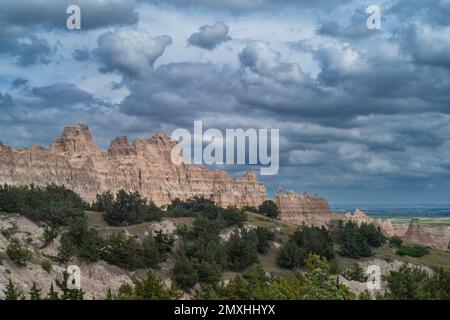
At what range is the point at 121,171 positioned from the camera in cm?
11088

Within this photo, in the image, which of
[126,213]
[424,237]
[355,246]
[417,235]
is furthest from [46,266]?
[424,237]

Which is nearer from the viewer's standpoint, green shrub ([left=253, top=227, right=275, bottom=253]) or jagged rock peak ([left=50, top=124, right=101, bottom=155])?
green shrub ([left=253, top=227, right=275, bottom=253])

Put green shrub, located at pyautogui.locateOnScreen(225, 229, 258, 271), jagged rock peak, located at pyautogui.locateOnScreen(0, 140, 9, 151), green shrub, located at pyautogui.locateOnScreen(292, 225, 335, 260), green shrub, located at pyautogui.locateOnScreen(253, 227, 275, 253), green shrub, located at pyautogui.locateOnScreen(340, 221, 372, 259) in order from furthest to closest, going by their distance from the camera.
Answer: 1. jagged rock peak, located at pyautogui.locateOnScreen(0, 140, 9, 151)
2. green shrub, located at pyautogui.locateOnScreen(340, 221, 372, 259)
3. green shrub, located at pyautogui.locateOnScreen(253, 227, 275, 253)
4. green shrub, located at pyautogui.locateOnScreen(292, 225, 335, 260)
5. green shrub, located at pyautogui.locateOnScreen(225, 229, 258, 271)

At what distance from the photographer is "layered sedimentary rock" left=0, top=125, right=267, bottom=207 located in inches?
3765

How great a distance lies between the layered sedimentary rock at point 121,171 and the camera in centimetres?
9562

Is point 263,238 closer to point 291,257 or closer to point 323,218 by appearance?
point 291,257

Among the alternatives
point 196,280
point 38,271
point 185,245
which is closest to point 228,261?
point 185,245

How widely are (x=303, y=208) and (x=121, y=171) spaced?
35.9 meters

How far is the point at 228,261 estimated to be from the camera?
168 ft

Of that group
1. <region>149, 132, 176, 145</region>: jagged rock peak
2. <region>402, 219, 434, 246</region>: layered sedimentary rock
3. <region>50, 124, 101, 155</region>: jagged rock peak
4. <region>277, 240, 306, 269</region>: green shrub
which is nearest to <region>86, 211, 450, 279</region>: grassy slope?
<region>277, 240, 306, 269</region>: green shrub

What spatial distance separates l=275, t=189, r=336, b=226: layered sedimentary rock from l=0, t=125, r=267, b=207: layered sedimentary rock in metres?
8.19

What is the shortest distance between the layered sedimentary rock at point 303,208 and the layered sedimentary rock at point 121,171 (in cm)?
819

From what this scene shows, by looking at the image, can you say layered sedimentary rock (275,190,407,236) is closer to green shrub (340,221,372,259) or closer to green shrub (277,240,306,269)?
green shrub (340,221,372,259)
